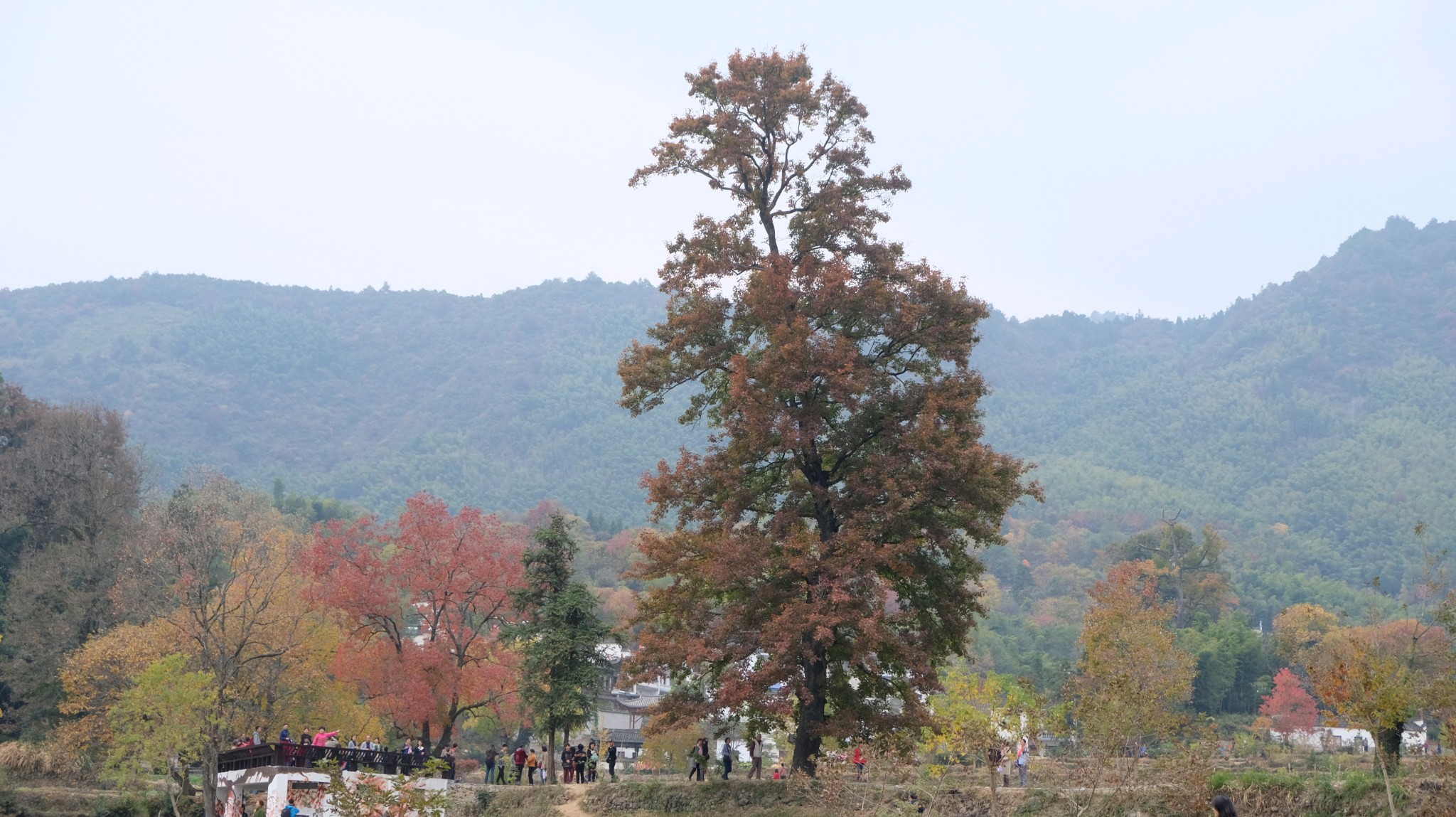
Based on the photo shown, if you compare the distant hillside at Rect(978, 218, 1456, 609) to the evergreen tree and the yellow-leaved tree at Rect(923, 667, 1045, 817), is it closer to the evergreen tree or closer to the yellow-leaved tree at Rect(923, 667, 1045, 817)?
the yellow-leaved tree at Rect(923, 667, 1045, 817)

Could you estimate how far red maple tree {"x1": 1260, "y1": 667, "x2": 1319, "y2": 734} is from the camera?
59.5m

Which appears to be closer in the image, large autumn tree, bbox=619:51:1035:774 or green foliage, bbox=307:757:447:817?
green foliage, bbox=307:757:447:817

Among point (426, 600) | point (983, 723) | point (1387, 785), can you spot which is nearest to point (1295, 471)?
point (426, 600)

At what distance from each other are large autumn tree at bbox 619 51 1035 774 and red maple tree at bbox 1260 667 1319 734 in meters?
44.0

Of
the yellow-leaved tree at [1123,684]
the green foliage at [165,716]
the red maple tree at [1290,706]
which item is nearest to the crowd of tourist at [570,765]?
the green foliage at [165,716]

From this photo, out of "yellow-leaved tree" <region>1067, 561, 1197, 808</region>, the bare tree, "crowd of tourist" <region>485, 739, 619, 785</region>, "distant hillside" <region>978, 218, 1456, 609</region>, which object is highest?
"distant hillside" <region>978, 218, 1456, 609</region>

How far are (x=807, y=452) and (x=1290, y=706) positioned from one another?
4946cm

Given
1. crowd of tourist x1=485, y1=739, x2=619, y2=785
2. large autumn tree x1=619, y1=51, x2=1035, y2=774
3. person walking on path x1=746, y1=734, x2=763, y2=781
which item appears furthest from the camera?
crowd of tourist x1=485, y1=739, x2=619, y2=785

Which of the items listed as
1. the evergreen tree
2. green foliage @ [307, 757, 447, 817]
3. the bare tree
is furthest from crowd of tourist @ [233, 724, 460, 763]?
green foliage @ [307, 757, 447, 817]

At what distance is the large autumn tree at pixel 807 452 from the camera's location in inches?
823

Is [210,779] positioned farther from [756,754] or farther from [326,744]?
[756,754]

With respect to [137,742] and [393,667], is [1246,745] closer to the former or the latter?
[393,667]

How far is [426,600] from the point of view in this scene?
128ft

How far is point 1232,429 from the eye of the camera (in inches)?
7407
